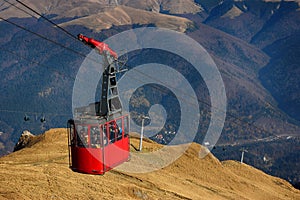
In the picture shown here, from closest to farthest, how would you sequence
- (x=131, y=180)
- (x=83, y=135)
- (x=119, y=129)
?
(x=83, y=135) → (x=119, y=129) → (x=131, y=180)

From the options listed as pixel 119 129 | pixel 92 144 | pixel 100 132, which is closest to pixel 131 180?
pixel 119 129

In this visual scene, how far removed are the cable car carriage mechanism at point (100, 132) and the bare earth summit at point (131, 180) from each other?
21.2ft

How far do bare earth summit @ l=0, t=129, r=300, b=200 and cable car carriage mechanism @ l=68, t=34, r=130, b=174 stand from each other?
6450 millimetres

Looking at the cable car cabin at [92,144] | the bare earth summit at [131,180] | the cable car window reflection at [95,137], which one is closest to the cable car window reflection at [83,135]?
the cable car cabin at [92,144]

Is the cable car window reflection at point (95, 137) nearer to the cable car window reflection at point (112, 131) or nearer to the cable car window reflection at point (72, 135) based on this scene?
the cable car window reflection at point (112, 131)

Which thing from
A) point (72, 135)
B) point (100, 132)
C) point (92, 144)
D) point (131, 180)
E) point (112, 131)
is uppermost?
point (100, 132)

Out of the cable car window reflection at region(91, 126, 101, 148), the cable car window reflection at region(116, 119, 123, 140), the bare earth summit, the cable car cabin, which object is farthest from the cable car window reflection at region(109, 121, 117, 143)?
the bare earth summit

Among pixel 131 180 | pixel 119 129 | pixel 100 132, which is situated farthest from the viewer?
pixel 131 180

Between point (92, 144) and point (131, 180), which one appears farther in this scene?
point (131, 180)

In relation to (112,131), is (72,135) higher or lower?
lower

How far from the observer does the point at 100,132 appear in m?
34.6

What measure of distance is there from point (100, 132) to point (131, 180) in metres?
16.7

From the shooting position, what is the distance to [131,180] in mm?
49375

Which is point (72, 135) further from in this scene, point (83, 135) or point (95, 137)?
point (95, 137)
